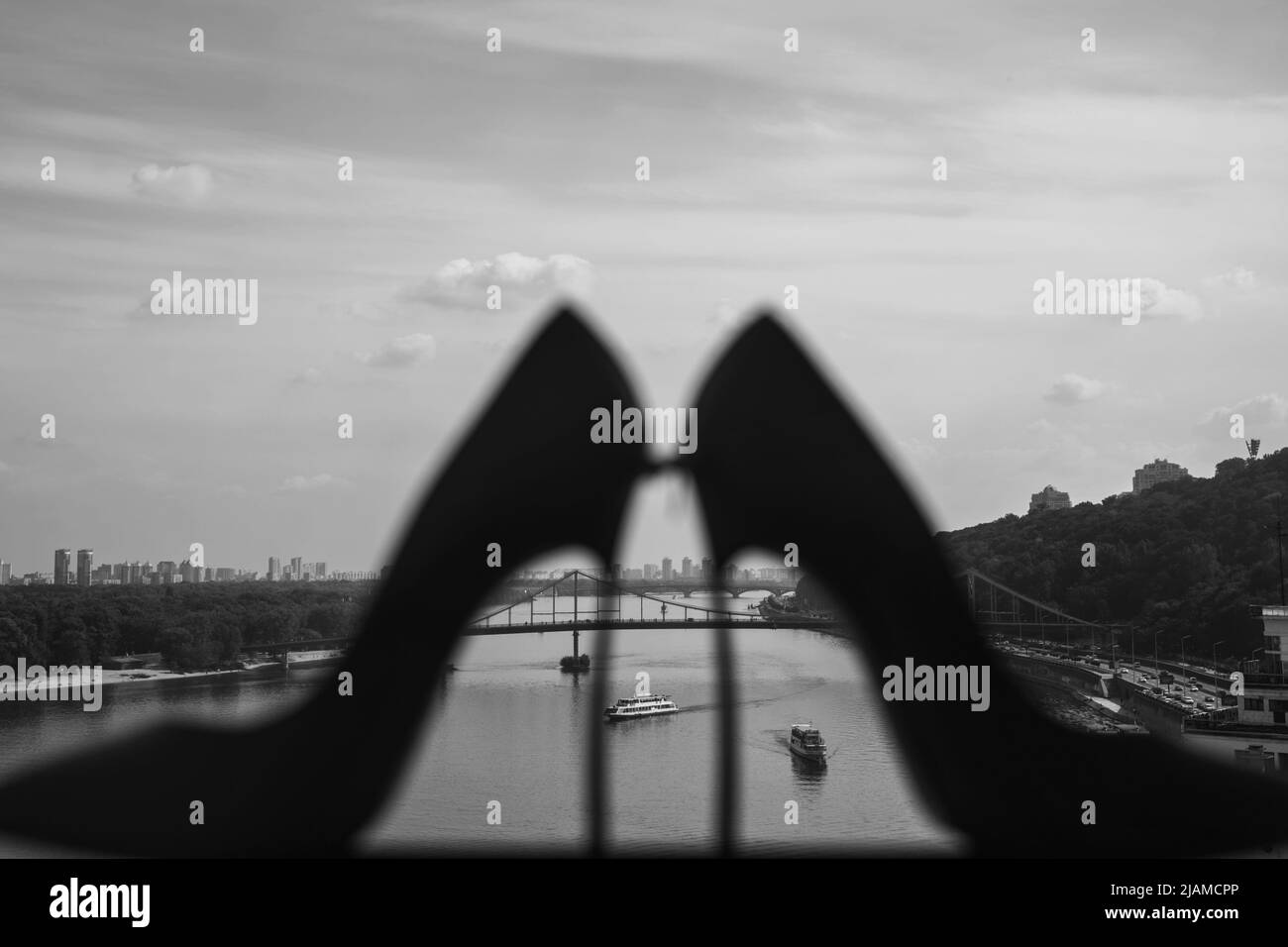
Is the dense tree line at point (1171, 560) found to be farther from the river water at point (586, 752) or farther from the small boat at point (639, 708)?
the small boat at point (639, 708)

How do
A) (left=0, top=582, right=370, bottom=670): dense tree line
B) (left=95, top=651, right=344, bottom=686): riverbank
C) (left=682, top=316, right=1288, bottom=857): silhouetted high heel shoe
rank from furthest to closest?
(left=95, top=651, right=344, bottom=686): riverbank < (left=0, top=582, right=370, bottom=670): dense tree line < (left=682, top=316, right=1288, bottom=857): silhouetted high heel shoe

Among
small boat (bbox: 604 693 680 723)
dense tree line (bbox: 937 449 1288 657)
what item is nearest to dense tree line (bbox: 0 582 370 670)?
small boat (bbox: 604 693 680 723)

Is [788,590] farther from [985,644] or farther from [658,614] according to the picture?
[985,644]

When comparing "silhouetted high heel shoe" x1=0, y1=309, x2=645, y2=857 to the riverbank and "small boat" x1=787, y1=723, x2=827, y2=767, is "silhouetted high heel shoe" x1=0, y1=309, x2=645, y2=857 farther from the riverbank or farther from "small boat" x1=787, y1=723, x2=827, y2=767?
the riverbank

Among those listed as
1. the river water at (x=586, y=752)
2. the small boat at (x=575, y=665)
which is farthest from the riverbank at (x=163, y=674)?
the small boat at (x=575, y=665)
